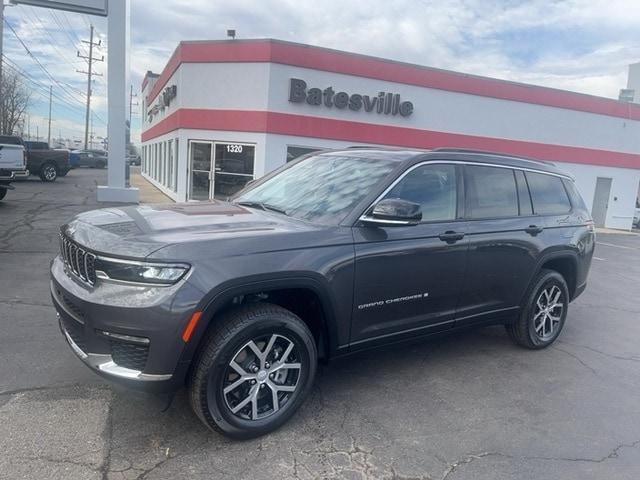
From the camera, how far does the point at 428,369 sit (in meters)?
4.53

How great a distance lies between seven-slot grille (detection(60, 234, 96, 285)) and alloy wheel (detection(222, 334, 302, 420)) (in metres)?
1.00

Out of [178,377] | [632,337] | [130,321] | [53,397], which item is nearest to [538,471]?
[178,377]

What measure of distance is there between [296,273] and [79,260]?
1363 millimetres

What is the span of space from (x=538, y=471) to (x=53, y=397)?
326 centimetres

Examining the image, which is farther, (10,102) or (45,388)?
(10,102)

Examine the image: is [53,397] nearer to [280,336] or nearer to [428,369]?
[280,336]

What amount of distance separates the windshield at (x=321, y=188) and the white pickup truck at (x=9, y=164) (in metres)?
11.4

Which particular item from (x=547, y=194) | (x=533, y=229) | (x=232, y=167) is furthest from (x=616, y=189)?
(x=533, y=229)

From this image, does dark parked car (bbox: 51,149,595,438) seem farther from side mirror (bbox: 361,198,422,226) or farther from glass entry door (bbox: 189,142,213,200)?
glass entry door (bbox: 189,142,213,200)

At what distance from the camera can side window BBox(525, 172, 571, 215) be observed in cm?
512

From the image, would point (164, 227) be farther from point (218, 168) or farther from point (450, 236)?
point (218, 168)

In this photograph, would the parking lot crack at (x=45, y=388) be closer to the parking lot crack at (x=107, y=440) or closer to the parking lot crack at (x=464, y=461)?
the parking lot crack at (x=107, y=440)

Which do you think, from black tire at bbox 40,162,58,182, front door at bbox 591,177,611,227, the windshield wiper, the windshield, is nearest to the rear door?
the windshield

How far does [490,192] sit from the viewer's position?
462 cm
